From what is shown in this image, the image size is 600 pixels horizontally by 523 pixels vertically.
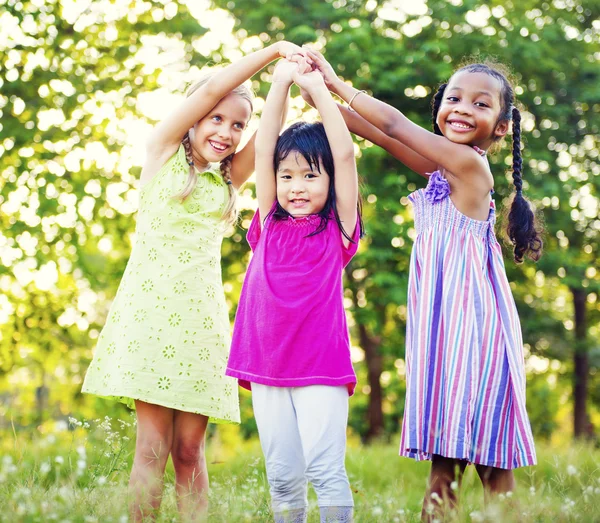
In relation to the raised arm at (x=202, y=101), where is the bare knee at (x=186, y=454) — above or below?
below

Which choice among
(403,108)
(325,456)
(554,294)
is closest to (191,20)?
(403,108)

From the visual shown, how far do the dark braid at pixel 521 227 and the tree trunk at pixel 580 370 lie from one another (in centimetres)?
824

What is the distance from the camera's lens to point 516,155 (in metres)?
3.38

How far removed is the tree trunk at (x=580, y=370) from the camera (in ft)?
37.2

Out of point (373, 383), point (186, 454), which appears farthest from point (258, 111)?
point (186, 454)

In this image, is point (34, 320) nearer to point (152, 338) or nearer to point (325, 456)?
point (152, 338)

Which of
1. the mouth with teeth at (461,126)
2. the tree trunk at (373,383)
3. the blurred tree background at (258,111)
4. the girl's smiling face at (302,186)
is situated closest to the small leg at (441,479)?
the girl's smiling face at (302,186)

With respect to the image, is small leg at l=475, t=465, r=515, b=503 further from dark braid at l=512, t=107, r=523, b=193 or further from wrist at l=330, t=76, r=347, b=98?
wrist at l=330, t=76, r=347, b=98

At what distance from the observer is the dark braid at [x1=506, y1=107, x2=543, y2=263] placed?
128 inches

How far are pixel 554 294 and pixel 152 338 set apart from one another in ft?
36.3

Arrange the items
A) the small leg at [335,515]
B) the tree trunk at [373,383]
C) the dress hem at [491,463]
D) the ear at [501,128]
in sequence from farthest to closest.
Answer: the tree trunk at [373,383] < the ear at [501,128] < the dress hem at [491,463] < the small leg at [335,515]

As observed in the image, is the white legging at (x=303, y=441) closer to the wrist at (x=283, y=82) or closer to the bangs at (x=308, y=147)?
the bangs at (x=308, y=147)

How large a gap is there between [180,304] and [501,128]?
1504 millimetres

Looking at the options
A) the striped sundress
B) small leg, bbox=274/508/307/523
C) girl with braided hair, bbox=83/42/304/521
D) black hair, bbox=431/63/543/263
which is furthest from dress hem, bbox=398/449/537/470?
black hair, bbox=431/63/543/263
